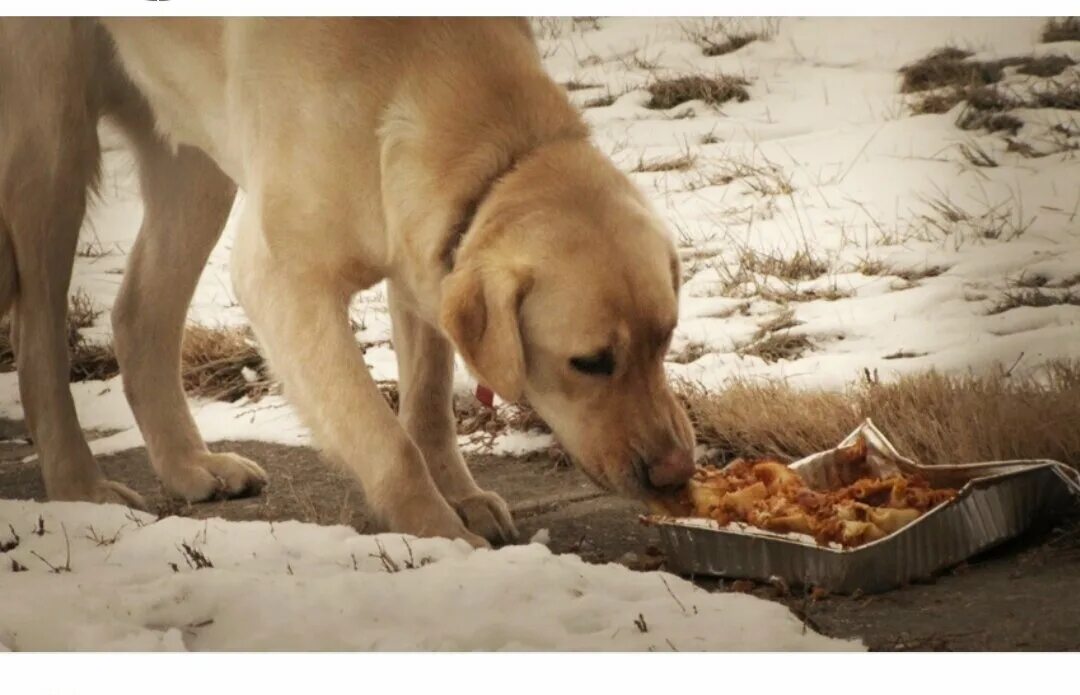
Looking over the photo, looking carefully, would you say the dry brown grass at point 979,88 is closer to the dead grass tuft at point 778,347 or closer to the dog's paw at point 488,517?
the dead grass tuft at point 778,347

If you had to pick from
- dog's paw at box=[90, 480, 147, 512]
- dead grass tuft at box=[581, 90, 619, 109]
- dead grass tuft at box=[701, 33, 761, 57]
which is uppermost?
dead grass tuft at box=[701, 33, 761, 57]

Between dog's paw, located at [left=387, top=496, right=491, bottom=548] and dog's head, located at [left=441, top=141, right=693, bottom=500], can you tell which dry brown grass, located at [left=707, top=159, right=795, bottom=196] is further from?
dog's paw, located at [left=387, top=496, right=491, bottom=548]

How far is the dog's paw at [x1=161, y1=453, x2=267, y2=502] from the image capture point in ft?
10.6

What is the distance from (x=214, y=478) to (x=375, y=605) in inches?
29.5

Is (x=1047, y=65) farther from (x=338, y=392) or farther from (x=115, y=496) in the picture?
(x=115, y=496)

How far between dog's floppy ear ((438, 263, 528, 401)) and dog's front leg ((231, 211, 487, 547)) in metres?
0.35

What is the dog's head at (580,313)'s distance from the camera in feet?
8.15

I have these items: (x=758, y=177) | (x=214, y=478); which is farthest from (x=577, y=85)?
(x=214, y=478)

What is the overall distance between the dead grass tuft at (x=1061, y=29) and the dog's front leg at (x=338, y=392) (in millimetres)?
1406

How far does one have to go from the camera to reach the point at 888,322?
9.92 ft

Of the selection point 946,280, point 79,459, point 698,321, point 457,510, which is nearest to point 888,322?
point 946,280

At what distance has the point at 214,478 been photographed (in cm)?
324

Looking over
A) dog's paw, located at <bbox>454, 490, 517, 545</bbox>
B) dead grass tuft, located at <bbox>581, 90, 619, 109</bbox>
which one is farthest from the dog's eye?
dead grass tuft, located at <bbox>581, 90, 619, 109</bbox>
